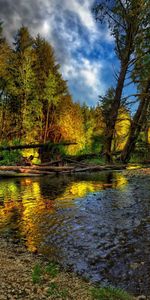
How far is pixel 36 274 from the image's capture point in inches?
196

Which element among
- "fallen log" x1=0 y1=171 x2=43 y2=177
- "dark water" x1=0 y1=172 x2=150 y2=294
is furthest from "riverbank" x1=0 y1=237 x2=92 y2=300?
"fallen log" x1=0 y1=171 x2=43 y2=177

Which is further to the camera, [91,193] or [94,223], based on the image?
[91,193]

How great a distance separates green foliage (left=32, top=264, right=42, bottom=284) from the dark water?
768mm

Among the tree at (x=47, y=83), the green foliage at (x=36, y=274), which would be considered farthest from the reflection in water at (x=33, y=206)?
the tree at (x=47, y=83)

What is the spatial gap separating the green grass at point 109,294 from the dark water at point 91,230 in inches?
16.3

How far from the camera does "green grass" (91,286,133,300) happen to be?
4.30 m

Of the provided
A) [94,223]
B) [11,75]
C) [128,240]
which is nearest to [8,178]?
[94,223]

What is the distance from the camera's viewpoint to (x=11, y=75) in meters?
41.2

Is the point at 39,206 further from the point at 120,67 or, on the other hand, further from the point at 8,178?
the point at 8,178

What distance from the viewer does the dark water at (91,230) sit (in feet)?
18.7

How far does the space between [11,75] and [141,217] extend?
115 ft

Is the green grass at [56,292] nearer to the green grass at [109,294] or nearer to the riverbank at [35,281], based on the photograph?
the riverbank at [35,281]

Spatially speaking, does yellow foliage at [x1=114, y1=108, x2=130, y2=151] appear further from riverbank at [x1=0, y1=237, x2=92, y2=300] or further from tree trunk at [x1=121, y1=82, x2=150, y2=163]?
riverbank at [x1=0, y1=237, x2=92, y2=300]

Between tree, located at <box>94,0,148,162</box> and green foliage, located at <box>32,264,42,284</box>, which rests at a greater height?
tree, located at <box>94,0,148,162</box>
